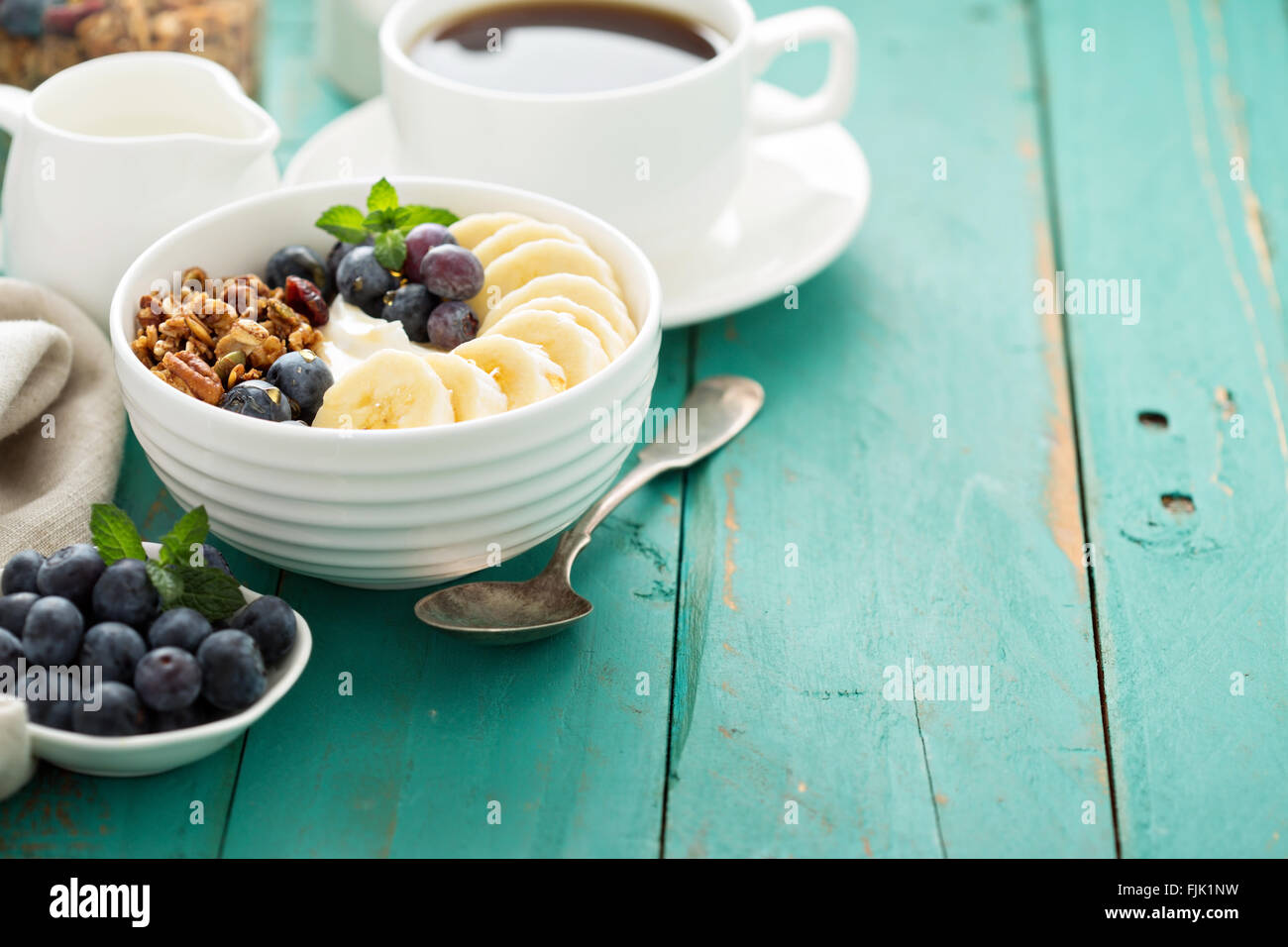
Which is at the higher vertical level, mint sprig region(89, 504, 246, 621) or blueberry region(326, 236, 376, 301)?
blueberry region(326, 236, 376, 301)

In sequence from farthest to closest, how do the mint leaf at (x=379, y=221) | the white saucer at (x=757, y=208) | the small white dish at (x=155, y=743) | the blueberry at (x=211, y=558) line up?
the white saucer at (x=757, y=208) < the mint leaf at (x=379, y=221) < the blueberry at (x=211, y=558) < the small white dish at (x=155, y=743)

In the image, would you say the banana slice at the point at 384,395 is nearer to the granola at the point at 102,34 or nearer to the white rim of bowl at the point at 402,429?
the white rim of bowl at the point at 402,429

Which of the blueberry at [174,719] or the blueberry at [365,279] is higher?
the blueberry at [365,279]

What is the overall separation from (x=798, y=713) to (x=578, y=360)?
0.33m

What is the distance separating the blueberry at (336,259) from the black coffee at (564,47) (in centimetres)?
31

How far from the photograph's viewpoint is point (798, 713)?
1.06m

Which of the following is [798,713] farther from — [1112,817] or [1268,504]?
[1268,504]

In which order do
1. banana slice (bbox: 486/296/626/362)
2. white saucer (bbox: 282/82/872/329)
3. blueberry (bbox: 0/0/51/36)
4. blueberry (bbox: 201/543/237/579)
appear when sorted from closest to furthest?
blueberry (bbox: 201/543/237/579)
banana slice (bbox: 486/296/626/362)
white saucer (bbox: 282/82/872/329)
blueberry (bbox: 0/0/51/36)

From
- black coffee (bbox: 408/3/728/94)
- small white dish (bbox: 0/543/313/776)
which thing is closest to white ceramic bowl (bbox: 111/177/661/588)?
small white dish (bbox: 0/543/313/776)

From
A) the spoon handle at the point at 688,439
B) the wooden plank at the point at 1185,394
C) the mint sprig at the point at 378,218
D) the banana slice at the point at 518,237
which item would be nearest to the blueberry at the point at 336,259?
the mint sprig at the point at 378,218

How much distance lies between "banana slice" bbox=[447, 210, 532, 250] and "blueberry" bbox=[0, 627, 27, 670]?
20.5 inches

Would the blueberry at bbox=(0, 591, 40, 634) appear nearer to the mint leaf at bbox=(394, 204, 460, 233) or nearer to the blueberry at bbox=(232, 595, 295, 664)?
the blueberry at bbox=(232, 595, 295, 664)

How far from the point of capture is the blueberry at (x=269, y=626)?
970 mm

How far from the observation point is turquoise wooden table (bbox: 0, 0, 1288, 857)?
3.20ft
